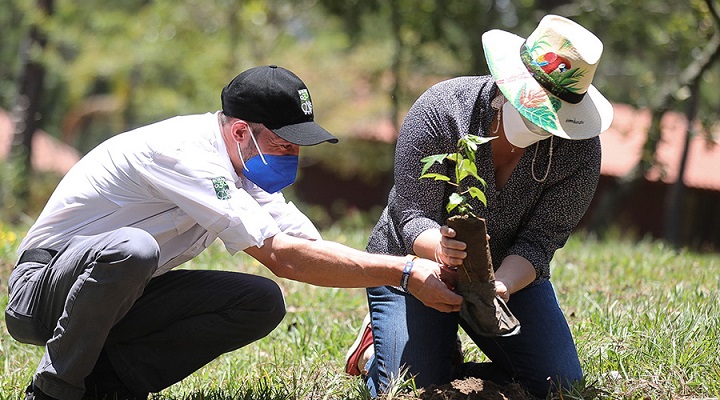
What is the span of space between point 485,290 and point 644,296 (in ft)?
6.76

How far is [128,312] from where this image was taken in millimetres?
3393

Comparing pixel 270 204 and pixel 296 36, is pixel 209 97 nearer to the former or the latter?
pixel 296 36

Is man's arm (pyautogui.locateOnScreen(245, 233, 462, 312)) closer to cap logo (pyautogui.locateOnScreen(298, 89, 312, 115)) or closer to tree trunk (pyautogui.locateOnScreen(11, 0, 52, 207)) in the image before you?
cap logo (pyautogui.locateOnScreen(298, 89, 312, 115))

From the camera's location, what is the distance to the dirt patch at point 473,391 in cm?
322

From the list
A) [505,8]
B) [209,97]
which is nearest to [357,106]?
[209,97]

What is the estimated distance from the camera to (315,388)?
11.3 feet

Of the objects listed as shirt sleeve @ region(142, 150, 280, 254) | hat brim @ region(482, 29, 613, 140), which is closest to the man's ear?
shirt sleeve @ region(142, 150, 280, 254)

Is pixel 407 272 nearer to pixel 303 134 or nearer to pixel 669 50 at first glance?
pixel 303 134

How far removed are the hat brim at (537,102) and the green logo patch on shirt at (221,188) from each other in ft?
3.38

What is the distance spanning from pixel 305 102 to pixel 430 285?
2.64 feet

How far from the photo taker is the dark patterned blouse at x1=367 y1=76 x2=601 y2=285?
Answer: 3480mm

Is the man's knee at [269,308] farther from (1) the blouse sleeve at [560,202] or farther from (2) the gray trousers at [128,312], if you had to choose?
(1) the blouse sleeve at [560,202]

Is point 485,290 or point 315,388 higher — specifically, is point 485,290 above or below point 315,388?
above

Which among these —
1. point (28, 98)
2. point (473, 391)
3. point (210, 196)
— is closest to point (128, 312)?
point (210, 196)
